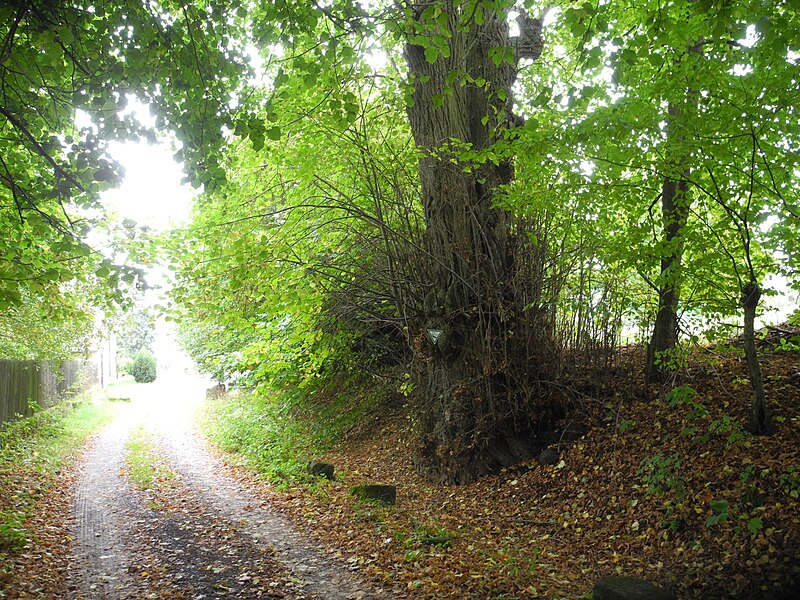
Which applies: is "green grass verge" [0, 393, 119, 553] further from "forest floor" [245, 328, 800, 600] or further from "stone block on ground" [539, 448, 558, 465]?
"stone block on ground" [539, 448, 558, 465]

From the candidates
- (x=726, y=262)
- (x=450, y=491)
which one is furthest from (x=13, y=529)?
(x=726, y=262)

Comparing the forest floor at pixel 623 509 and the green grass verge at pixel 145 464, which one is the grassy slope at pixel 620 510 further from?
the green grass verge at pixel 145 464

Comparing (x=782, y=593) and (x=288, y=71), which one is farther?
(x=288, y=71)

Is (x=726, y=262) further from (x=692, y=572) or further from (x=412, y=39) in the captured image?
(x=412, y=39)

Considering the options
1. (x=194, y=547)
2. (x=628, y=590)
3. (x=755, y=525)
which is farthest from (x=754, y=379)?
(x=194, y=547)

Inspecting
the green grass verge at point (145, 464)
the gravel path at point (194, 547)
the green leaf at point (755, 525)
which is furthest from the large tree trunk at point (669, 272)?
the green grass verge at point (145, 464)

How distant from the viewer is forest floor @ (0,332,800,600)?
570 cm

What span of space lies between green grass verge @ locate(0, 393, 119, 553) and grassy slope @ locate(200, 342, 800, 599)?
3574 mm

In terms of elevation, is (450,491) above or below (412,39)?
below

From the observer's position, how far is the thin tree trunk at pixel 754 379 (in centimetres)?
647

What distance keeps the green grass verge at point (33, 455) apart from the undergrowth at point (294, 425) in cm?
356

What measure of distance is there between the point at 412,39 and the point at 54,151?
4055 mm

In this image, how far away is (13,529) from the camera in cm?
751

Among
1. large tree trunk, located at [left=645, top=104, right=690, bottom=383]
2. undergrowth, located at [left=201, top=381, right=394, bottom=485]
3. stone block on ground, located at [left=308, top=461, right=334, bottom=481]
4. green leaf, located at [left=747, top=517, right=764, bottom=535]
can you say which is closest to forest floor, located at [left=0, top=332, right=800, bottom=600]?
green leaf, located at [left=747, top=517, right=764, bottom=535]
